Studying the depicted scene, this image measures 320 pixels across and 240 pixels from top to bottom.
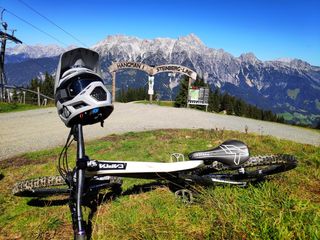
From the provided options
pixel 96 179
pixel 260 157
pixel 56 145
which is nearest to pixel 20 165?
pixel 56 145

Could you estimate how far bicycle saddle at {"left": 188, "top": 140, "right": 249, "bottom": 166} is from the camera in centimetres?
385

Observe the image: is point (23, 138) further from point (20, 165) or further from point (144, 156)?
point (144, 156)

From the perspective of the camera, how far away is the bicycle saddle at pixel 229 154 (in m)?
3.85

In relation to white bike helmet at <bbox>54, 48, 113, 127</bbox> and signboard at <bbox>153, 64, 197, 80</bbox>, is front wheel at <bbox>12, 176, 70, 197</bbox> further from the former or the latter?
signboard at <bbox>153, 64, 197, 80</bbox>

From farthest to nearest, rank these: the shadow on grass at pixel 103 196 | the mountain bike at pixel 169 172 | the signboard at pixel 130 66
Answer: the signboard at pixel 130 66
the shadow on grass at pixel 103 196
the mountain bike at pixel 169 172

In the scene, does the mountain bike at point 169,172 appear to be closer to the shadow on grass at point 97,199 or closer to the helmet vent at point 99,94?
the shadow on grass at point 97,199

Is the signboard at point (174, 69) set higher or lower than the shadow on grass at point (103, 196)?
higher

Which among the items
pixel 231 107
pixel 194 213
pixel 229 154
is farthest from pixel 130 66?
pixel 231 107

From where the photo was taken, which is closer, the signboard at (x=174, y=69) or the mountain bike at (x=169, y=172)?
the mountain bike at (x=169, y=172)

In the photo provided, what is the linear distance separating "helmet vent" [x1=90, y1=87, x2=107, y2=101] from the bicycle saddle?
4.77 ft

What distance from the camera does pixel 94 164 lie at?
335cm

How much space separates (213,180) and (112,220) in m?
1.44

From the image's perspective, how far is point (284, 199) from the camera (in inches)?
124

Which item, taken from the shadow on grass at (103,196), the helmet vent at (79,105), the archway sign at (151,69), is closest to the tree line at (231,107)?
the archway sign at (151,69)
